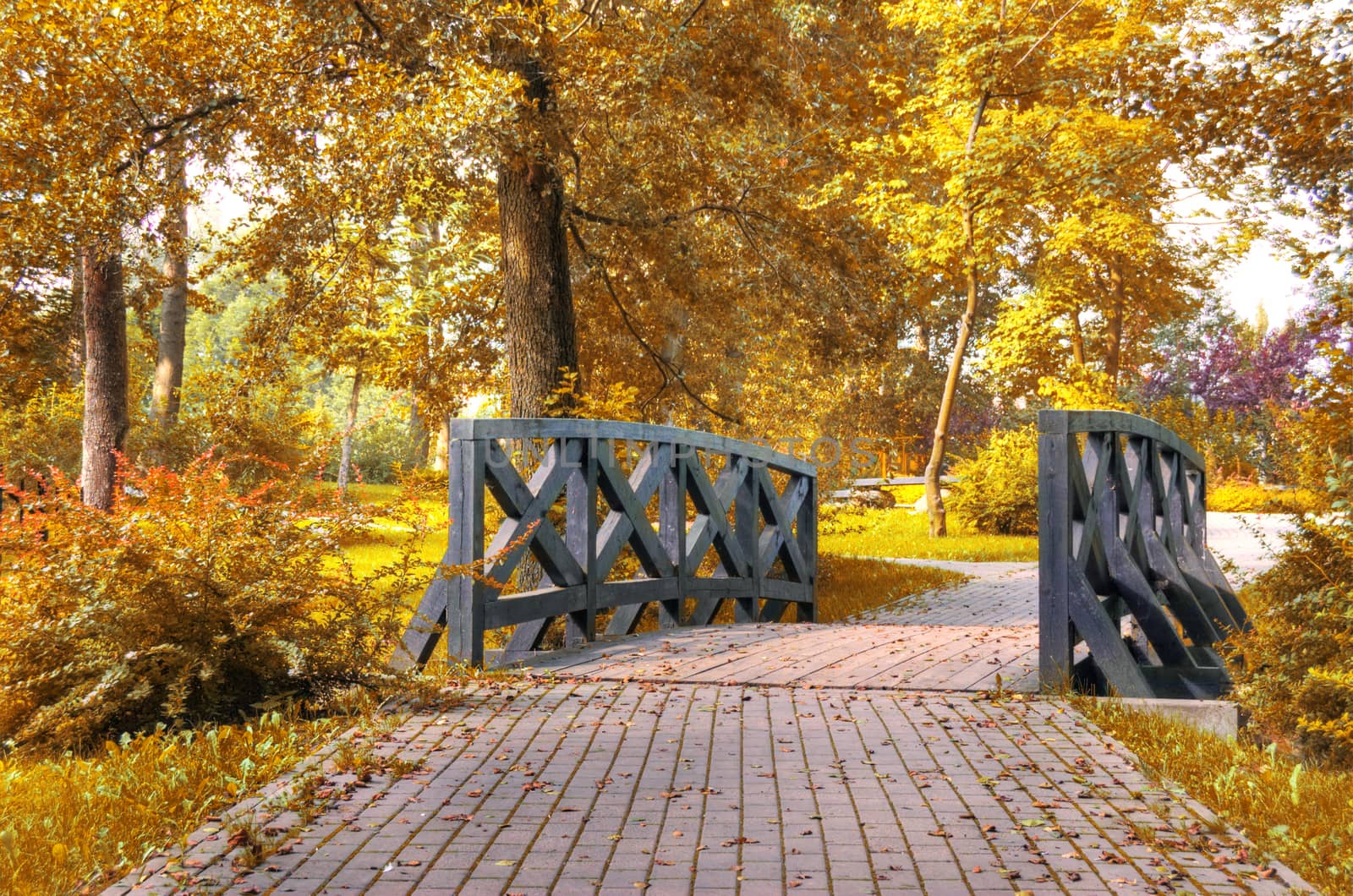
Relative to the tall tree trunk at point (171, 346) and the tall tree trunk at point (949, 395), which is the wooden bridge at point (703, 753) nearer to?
the tall tree trunk at point (949, 395)

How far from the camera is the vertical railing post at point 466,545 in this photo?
621 centimetres

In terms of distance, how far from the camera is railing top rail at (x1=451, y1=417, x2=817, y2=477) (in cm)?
624

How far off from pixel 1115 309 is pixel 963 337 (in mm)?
9699

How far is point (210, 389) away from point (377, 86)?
4.56 metres

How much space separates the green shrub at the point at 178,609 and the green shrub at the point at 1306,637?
3.94 meters

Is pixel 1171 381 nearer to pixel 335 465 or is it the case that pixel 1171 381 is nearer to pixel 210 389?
pixel 335 465

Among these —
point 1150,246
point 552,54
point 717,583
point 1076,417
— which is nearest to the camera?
point 1076,417

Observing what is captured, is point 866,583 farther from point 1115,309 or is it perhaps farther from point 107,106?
point 1115,309

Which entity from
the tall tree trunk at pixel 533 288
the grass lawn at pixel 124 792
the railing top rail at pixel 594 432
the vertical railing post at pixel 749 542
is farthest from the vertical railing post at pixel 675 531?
the grass lawn at pixel 124 792

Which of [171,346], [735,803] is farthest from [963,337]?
[735,803]

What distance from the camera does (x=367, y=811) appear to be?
3.84 meters

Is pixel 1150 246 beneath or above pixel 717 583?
above

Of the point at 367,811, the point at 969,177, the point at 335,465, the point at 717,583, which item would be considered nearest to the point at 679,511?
the point at 717,583

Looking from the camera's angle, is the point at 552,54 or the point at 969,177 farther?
the point at 969,177
